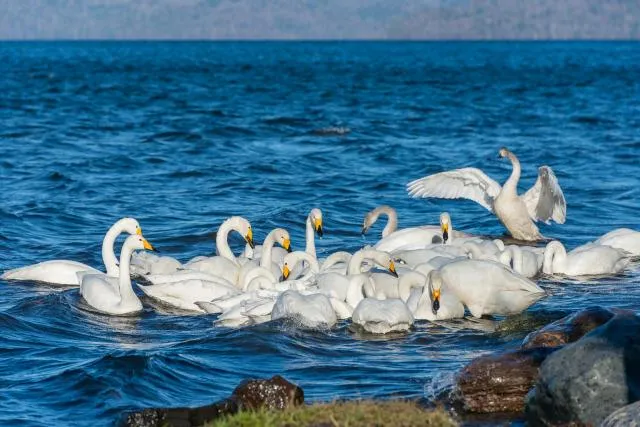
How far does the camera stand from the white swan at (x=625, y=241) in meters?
14.4

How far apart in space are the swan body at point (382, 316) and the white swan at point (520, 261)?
110 inches

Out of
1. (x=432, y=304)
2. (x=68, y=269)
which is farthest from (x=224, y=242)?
(x=432, y=304)

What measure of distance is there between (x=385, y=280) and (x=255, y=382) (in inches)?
172

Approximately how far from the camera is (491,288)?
38.0ft

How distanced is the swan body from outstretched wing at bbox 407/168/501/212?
6664 millimetres

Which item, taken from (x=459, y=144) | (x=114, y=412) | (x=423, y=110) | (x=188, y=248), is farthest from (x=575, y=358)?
(x=423, y=110)

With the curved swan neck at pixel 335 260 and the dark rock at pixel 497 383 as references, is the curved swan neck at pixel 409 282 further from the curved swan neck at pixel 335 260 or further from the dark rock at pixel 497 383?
the dark rock at pixel 497 383

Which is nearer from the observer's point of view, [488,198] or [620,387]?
[620,387]

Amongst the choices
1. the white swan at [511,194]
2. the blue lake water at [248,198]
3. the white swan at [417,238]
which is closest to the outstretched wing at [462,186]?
the white swan at [511,194]

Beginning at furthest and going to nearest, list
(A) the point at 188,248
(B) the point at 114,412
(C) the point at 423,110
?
(C) the point at 423,110
(A) the point at 188,248
(B) the point at 114,412

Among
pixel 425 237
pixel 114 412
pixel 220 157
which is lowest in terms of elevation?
pixel 114 412

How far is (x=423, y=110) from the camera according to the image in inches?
1641

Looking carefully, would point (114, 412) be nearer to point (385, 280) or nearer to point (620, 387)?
point (620, 387)

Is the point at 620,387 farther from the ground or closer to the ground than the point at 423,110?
closer to the ground
